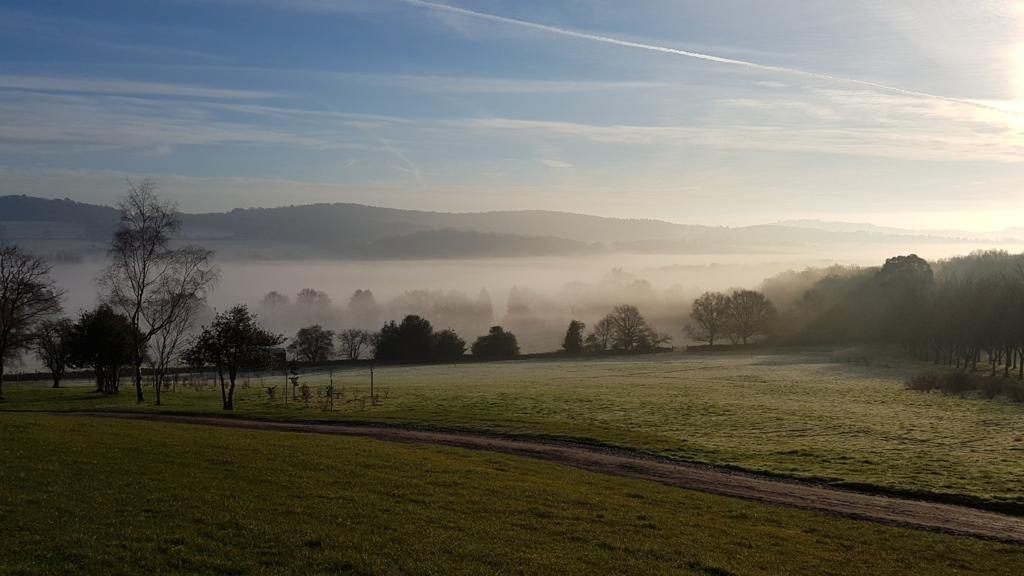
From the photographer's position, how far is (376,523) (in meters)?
17.9

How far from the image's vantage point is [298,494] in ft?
67.3

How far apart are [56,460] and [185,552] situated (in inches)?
444

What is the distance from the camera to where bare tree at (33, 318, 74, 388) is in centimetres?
8512

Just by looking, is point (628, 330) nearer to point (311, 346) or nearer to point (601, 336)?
point (601, 336)

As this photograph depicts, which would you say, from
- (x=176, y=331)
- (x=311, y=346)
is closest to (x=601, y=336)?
(x=311, y=346)

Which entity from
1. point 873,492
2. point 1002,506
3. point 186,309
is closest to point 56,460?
point 873,492

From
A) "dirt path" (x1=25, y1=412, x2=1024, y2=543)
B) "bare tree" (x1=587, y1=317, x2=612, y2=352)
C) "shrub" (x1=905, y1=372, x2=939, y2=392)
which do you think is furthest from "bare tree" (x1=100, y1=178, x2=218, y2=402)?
"bare tree" (x1=587, y1=317, x2=612, y2=352)

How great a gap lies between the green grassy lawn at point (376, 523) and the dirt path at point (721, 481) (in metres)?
2.02

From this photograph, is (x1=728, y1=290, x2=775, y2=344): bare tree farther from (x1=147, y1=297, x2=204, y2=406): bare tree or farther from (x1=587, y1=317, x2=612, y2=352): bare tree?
(x1=147, y1=297, x2=204, y2=406): bare tree

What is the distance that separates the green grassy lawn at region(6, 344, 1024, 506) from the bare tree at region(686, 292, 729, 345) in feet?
205

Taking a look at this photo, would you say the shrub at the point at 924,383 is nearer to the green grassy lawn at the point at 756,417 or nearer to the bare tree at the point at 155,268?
the green grassy lawn at the point at 756,417

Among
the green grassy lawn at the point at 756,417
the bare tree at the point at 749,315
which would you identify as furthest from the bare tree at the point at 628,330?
the green grassy lawn at the point at 756,417

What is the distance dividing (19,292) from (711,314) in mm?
132789

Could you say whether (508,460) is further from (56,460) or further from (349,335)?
(349,335)
